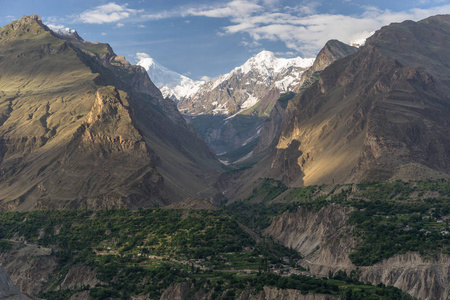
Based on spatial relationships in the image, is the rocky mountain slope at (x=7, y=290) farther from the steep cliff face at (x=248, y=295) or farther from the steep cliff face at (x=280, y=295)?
the steep cliff face at (x=280, y=295)

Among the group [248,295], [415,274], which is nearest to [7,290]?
[248,295]

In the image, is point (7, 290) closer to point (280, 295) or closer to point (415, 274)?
point (280, 295)

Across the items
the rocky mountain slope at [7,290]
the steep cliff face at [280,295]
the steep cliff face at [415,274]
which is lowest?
the steep cliff face at [415,274]

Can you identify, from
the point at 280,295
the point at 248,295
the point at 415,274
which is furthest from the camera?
the point at 415,274

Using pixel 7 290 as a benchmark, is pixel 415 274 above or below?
below

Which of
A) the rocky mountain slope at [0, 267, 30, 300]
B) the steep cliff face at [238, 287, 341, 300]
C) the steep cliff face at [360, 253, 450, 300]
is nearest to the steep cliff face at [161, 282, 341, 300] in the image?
the steep cliff face at [238, 287, 341, 300]

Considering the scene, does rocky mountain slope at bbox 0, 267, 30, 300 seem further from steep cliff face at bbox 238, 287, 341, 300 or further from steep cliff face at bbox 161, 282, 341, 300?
steep cliff face at bbox 238, 287, 341, 300

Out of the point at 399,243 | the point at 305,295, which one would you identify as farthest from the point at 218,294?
the point at 399,243

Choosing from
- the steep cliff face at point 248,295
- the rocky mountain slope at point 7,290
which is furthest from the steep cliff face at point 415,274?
the rocky mountain slope at point 7,290

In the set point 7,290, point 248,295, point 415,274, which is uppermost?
point 7,290

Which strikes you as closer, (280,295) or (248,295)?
(280,295)

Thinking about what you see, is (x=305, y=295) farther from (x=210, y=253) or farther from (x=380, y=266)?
(x=210, y=253)

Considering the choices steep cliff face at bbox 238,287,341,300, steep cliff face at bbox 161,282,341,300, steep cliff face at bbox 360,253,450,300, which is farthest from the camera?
steep cliff face at bbox 360,253,450,300
